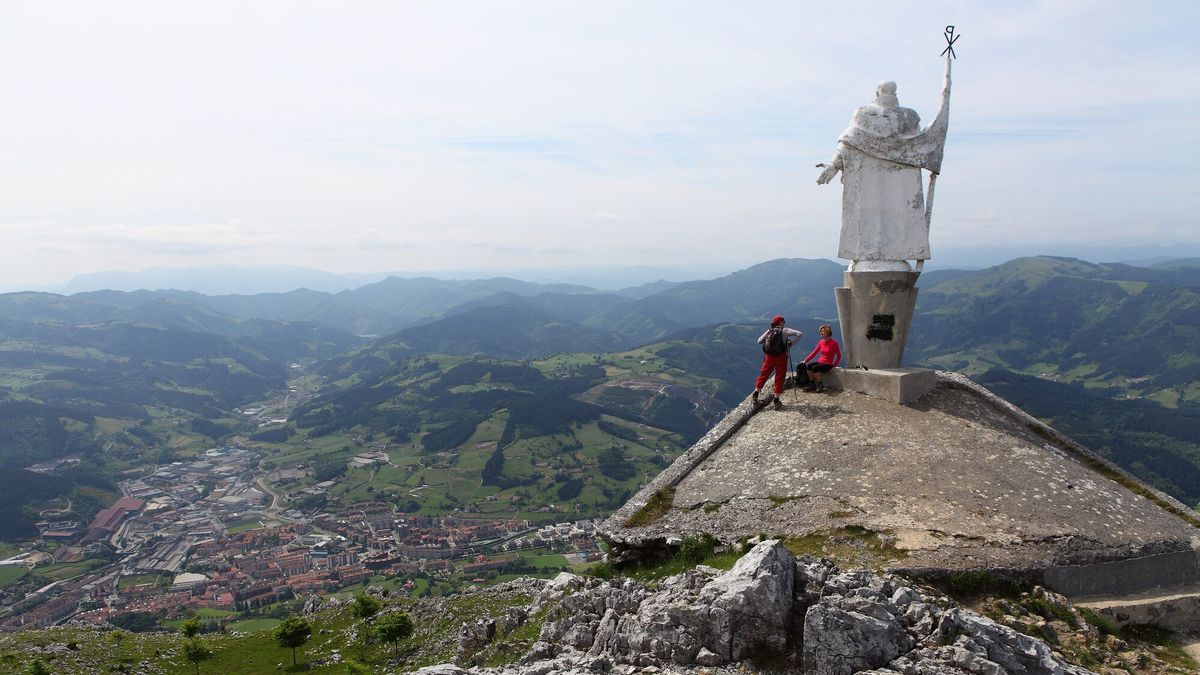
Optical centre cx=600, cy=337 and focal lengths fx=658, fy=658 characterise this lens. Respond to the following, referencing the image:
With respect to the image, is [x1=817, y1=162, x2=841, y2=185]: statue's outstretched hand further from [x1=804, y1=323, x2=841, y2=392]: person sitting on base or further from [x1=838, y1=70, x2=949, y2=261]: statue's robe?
[x1=804, y1=323, x2=841, y2=392]: person sitting on base

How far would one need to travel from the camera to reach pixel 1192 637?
11.4 m

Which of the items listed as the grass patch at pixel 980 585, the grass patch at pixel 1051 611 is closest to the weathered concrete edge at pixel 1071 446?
the grass patch at pixel 1051 611

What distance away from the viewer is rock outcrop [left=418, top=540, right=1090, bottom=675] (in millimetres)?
8938

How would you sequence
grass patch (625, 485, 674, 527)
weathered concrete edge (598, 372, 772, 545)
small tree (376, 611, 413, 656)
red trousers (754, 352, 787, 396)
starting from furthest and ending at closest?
small tree (376, 611, 413, 656) < red trousers (754, 352, 787, 396) < grass patch (625, 485, 674, 527) < weathered concrete edge (598, 372, 772, 545)

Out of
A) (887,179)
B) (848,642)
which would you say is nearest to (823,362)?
(887,179)

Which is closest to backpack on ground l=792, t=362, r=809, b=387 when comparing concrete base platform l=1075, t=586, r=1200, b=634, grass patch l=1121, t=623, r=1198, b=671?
concrete base platform l=1075, t=586, r=1200, b=634

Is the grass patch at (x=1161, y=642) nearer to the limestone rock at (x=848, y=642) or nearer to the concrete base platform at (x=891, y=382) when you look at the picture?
the limestone rock at (x=848, y=642)

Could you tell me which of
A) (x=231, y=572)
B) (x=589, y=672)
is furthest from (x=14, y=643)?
(x=231, y=572)

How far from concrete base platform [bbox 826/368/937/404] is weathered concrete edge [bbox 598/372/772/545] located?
2.17 m

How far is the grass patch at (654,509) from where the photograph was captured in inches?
576

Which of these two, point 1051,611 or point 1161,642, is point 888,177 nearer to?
point 1051,611

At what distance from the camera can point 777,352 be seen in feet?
57.7

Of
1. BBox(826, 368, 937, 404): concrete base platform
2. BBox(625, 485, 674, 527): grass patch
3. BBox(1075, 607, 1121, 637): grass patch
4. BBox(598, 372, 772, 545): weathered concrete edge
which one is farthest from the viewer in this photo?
BBox(826, 368, 937, 404): concrete base platform

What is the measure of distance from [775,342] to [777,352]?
42cm
